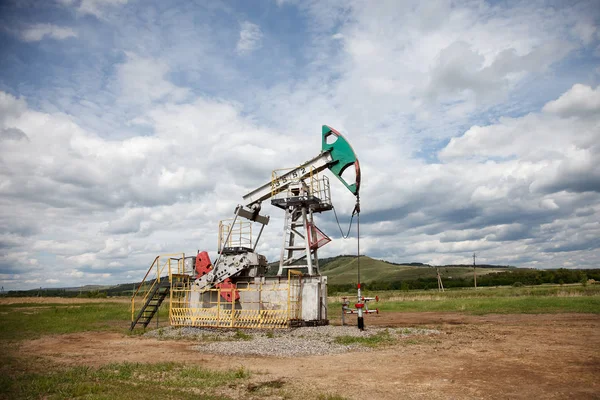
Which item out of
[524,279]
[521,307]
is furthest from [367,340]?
[524,279]

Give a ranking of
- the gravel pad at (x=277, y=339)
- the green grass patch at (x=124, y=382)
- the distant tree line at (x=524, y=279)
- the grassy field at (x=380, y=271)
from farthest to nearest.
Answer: the grassy field at (x=380, y=271) < the distant tree line at (x=524, y=279) < the gravel pad at (x=277, y=339) < the green grass patch at (x=124, y=382)

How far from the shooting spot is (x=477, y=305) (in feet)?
97.2

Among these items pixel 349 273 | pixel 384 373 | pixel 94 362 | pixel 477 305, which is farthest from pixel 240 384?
pixel 349 273

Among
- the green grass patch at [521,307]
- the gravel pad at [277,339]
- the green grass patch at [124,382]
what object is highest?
the green grass patch at [124,382]

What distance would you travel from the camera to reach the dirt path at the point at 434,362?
745 centimetres

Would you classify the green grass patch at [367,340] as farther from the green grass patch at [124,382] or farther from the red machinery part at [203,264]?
the red machinery part at [203,264]

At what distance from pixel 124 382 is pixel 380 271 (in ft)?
463

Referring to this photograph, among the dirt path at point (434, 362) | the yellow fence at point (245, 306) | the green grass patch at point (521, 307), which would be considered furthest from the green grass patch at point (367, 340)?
the green grass patch at point (521, 307)

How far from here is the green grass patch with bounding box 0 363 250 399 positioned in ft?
22.4

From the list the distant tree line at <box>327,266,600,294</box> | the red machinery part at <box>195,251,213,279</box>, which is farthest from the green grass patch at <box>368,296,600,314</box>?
the distant tree line at <box>327,266,600,294</box>

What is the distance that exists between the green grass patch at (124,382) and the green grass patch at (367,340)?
5.14 m

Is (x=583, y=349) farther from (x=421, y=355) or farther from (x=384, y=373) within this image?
(x=384, y=373)

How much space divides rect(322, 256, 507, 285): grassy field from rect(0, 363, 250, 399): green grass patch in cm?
11304

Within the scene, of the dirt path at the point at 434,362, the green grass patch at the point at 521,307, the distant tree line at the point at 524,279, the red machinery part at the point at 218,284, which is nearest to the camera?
the dirt path at the point at 434,362
